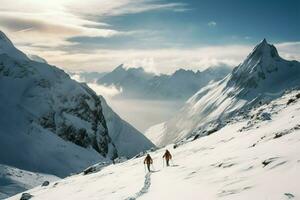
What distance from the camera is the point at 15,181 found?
117625mm

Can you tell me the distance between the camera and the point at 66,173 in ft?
498

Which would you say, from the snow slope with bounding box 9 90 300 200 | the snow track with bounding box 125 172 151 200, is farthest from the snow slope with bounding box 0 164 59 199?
the snow track with bounding box 125 172 151 200

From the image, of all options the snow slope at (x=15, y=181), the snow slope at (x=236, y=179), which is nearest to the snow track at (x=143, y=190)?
the snow slope at (x=236, y=179)

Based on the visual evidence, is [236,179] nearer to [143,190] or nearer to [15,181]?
[143,190]

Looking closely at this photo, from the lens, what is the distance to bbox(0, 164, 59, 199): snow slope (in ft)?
356

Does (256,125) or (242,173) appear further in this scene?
(256,125)

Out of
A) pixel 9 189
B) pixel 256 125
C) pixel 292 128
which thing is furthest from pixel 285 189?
pixel 9 189

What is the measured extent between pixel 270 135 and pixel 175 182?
36.7 feet

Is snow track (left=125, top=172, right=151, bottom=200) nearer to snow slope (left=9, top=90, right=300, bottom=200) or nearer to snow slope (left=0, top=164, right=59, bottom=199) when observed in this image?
snow slope (left=9, top=90, right=300, bottom=200)

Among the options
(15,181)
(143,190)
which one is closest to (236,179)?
(143,190)

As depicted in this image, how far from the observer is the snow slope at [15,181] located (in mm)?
108500

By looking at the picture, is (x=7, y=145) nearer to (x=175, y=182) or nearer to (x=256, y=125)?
(x=256, y=125)

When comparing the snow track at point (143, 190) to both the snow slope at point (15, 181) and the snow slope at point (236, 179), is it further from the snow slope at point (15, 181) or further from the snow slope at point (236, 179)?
the snow slope at point (15, 181)

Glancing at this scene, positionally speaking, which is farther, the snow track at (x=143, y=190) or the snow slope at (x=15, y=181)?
the snow slope at (x=15, y=181)
